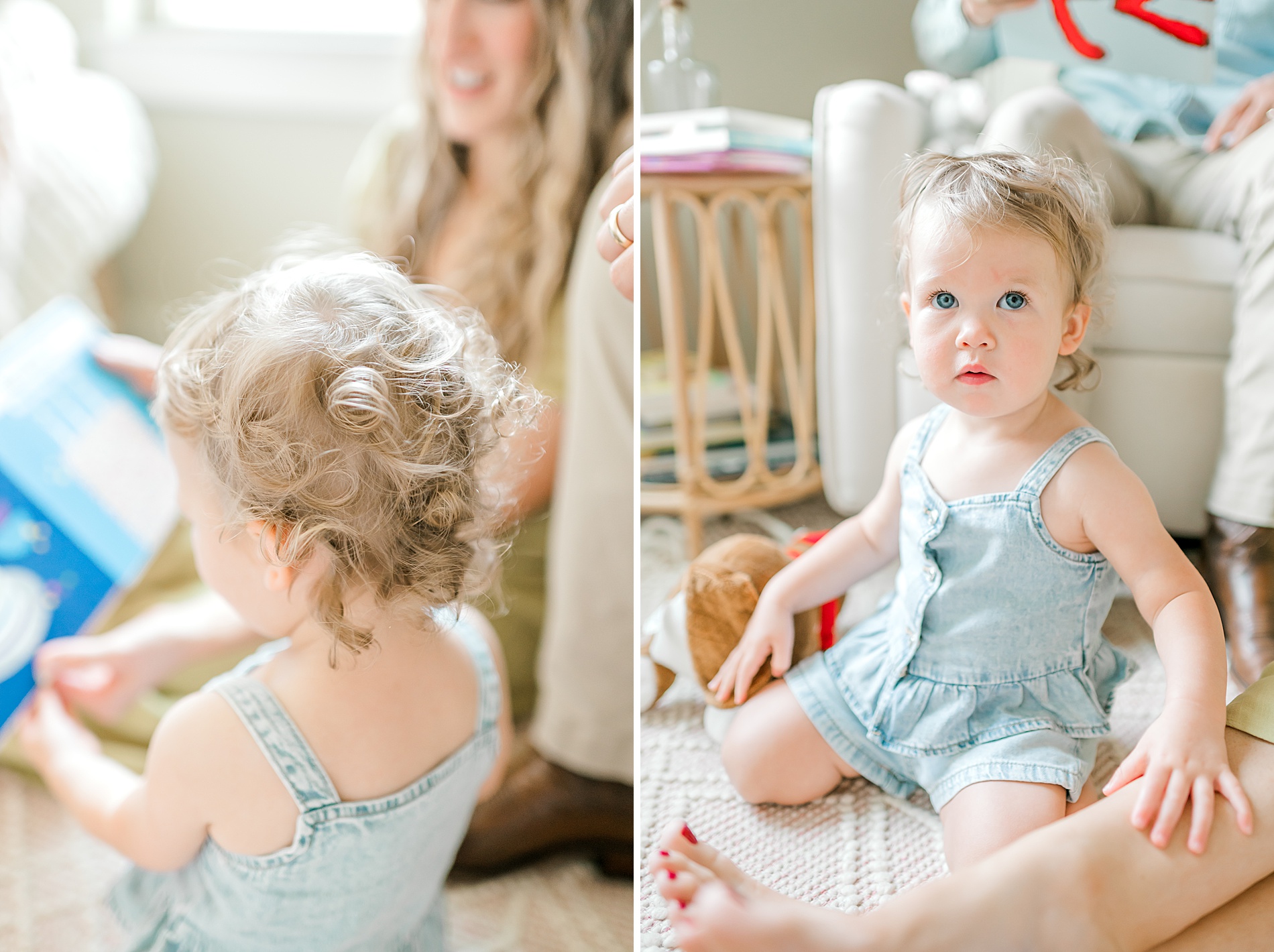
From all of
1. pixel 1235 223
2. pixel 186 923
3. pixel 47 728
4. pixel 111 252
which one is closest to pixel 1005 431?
pixel 1235 223

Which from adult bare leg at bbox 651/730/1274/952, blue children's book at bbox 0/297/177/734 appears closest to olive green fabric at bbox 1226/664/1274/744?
adult bare leg at bbox 651/730/1274/952

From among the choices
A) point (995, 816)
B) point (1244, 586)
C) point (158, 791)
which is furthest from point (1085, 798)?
point (158, 791)

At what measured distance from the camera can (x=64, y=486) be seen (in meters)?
0.85

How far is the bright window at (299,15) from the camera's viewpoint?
1255 mm

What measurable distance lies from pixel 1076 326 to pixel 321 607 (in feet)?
1.44

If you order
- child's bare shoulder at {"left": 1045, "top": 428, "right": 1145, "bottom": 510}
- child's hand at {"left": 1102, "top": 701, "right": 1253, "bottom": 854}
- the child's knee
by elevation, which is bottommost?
the child's knee

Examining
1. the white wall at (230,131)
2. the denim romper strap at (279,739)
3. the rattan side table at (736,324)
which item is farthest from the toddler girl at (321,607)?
the white wall at (230,131)

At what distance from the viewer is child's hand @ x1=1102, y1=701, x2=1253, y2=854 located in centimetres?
45

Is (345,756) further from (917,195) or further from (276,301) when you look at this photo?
(917,195)

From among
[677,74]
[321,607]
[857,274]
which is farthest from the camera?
[677,74]

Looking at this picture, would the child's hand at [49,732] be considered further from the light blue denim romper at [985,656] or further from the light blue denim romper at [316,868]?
the light blue denim romper at [985,656]

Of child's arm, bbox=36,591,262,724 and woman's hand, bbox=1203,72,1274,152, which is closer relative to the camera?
woman's hand, bbox=1203,72,1274,152

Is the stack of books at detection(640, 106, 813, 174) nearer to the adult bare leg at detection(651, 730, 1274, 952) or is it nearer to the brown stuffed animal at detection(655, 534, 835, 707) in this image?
the brown stuffed animal at detection(655, 534, 835, 707)

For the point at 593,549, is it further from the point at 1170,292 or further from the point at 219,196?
the point at 219,196
